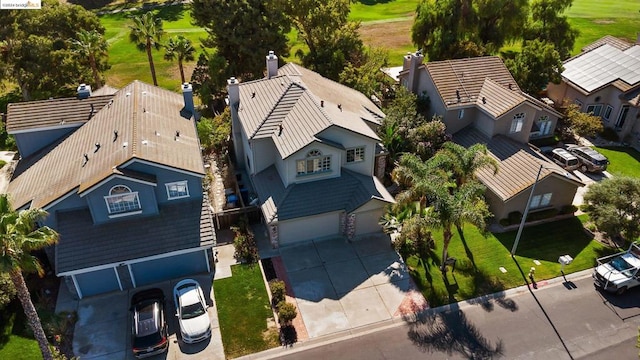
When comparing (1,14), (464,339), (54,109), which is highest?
(1,14)

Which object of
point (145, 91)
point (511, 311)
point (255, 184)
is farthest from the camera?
point (145, 91)

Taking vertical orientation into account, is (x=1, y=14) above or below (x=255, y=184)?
above

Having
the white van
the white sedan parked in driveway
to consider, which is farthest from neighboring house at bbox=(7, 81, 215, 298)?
the white van

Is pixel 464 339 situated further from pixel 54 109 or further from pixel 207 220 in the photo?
pixel 54 109

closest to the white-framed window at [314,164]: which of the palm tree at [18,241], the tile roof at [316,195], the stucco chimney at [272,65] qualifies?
the tile roof at [316,195]

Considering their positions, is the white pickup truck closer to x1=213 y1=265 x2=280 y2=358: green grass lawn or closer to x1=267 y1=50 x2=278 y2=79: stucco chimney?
x1=213 y1=265 x2=280 y2=358: green grass lawn

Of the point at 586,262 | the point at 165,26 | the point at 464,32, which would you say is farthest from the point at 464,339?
the point at 165,26

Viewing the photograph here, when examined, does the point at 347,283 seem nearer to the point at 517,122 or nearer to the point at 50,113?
the point at 517,122
